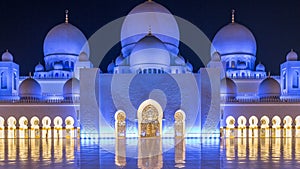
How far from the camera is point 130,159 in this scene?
5797mm

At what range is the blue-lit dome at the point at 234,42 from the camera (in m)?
17.2

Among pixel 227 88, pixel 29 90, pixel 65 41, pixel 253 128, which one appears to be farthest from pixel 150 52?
pixel 65 41

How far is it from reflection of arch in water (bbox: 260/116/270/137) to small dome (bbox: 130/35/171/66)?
13.9 ft

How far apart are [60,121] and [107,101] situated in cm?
203

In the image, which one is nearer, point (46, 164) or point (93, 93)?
point (46, 164)

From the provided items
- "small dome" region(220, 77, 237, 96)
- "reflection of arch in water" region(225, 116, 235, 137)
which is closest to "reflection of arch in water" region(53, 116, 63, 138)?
"reflection of arch in water" region(225, 116, 235, 137)

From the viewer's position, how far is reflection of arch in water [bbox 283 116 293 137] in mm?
13664

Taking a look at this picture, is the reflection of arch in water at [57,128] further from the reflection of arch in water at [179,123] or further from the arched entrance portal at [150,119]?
the reflection of arch in water at [179,123]

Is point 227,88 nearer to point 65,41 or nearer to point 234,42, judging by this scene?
point 234,42

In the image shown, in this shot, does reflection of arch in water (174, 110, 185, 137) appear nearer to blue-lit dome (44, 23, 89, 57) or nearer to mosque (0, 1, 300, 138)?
mosque (0, 1, 300, 138)

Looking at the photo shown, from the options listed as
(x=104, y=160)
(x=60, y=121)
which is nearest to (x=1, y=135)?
(x=60, y=121)

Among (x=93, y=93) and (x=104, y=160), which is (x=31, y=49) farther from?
(x=104, y=160)

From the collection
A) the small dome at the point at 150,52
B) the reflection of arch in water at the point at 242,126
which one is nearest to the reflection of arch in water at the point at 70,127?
the small dome at the point at 150,52

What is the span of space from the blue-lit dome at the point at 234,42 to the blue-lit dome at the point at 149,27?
2337 millimetres
